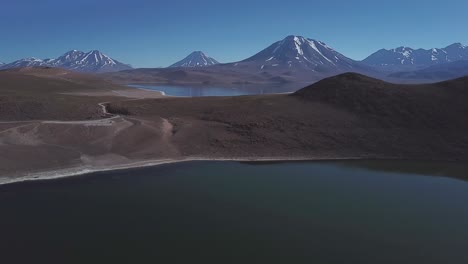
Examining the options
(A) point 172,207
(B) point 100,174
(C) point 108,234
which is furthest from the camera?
(B) point 100,174

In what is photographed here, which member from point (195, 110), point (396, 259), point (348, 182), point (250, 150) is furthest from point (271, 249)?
point (195, 110)

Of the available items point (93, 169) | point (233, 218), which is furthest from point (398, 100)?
point (93, 169)

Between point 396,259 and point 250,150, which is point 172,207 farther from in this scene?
point 250,150

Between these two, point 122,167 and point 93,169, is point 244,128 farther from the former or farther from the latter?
point 93,169

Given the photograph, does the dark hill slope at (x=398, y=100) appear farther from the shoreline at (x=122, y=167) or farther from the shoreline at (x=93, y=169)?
the shoreline at (x=93, y=169)

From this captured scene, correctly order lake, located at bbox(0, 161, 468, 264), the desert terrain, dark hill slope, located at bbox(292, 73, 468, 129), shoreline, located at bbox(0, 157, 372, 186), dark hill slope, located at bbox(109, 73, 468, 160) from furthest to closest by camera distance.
Answer: dark hill slope, located at bbox(292, 73, 468, 129), dark hill slope, located at bbox(109, 73, 468, 160), the desert terrain, shoreline, located at bbox(0, 157, 372, 186), lake, located at bbox(0, 161, 468, 264)

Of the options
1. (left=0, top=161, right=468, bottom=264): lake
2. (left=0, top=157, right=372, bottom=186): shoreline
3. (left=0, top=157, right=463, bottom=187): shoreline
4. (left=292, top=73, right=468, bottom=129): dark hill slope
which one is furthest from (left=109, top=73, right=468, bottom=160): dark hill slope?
(left=0, top=161, right=468, bottom=264): lake

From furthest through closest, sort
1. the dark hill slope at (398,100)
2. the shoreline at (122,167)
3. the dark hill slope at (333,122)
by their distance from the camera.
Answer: the dark hill slope at (398,100), the dark hill slope at (333,122), the shoreline at (122,167)

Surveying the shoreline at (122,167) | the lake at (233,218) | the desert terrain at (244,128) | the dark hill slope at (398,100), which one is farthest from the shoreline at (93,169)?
the dark hill slope at (398,100)

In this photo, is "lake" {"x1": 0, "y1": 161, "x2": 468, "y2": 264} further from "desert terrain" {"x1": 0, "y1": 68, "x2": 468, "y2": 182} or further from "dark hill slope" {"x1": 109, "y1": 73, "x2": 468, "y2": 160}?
"dark hill slope" {"x1": 109, "y1": 73, "x2": 468, "y2": 160}
